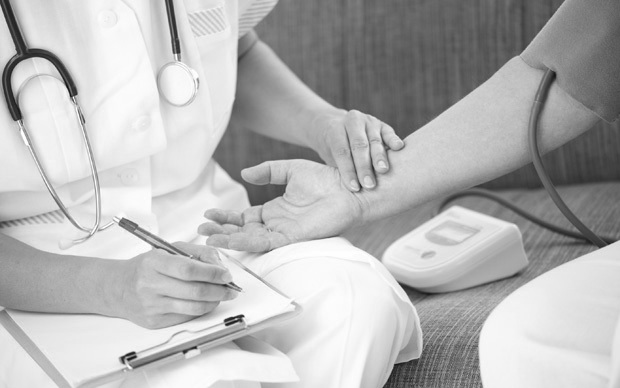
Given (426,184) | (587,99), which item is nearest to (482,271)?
(426,184)

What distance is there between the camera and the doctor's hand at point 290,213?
1.15 metres

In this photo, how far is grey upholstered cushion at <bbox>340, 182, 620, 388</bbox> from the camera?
104 centimetres

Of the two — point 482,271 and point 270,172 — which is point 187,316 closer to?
point 270,172

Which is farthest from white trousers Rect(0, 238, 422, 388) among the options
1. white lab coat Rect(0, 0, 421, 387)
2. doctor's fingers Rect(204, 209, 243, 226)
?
doctor's fingers Rect(204, 209, 243, 226)

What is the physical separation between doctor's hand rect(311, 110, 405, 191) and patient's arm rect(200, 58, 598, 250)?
0.02 metres

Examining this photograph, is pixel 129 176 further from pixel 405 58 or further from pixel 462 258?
pixel 405 58

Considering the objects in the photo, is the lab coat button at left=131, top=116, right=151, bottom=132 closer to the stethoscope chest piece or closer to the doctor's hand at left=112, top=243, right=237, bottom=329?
the stethoscope chest piece

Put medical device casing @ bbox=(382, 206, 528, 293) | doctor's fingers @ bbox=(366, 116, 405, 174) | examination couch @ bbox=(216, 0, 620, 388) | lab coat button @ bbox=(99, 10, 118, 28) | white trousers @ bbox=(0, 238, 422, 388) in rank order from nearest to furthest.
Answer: white trousers @ bbox=(0, 238, 422, 388) → lab coat button @ bbox=(99, 10, 118, 28) → doctor's fingers @ bbox=(366, 116, 405, 174) → medical device casing @ bbox=(382, 206, 528, 293) → examination couch @ bbox=(216, 0, 620, 388)

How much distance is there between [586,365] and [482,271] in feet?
1.70

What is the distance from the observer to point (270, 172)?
1.24 m

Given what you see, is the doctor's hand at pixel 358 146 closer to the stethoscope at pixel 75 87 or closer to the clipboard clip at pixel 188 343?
the stethoscope at pixel 75 87

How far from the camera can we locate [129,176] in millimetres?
1157

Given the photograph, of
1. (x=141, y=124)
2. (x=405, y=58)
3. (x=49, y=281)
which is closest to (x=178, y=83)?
(x=141, y=124)

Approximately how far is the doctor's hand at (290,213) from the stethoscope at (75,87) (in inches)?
5.9
